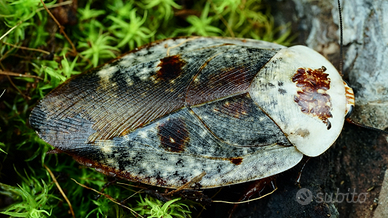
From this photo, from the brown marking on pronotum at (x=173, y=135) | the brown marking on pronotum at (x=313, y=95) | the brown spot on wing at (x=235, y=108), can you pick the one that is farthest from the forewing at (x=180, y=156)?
the brown marking on pronotum at (x=313, y=95)

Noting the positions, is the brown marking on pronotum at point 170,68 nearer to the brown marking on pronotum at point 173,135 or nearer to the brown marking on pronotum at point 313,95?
the brown marking on pronotum at point 173,135

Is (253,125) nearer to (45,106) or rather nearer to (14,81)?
(45,106)

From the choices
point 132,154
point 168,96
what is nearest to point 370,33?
point 168,96

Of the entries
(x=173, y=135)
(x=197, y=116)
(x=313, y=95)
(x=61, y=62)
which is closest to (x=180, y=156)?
(x=173, y=135)

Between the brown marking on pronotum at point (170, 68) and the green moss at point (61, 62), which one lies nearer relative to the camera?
the brown marking on pronotum at point (170, 68)

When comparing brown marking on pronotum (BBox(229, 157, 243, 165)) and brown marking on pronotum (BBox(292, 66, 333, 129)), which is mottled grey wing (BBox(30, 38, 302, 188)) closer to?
brown marking on pronotum (BBox(229, 157, 243, 165))

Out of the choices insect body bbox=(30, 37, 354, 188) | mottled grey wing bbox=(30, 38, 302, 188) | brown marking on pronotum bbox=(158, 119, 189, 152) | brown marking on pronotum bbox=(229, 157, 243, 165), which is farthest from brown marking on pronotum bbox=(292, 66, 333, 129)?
brown marking on pronotum bbox=(158, 119, 189, 152)

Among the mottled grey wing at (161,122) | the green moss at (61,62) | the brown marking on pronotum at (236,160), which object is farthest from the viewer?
the green moss at (61,62)

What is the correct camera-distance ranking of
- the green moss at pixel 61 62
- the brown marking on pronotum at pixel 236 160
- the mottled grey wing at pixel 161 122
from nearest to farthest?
the mottled grey wing at pixel 161 122
the brown marking on pronotum at pixel 236 160
the green moss at pixel 61 62

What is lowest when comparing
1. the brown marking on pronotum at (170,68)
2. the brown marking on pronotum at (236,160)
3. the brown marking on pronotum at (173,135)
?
the brown marking on pronotum at (236,160)
